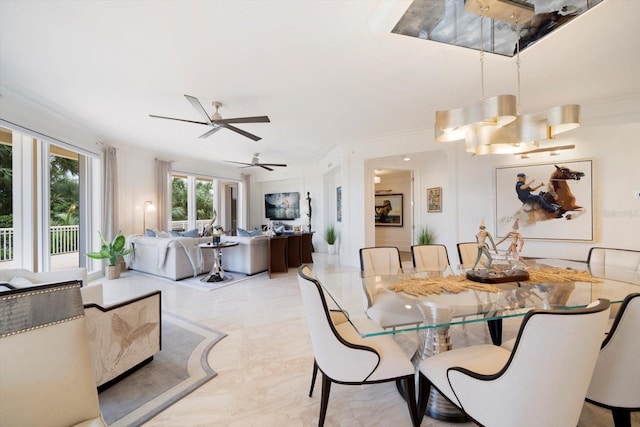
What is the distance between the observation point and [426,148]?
4762 mm

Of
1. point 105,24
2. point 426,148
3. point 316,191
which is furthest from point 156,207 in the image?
point 426,148

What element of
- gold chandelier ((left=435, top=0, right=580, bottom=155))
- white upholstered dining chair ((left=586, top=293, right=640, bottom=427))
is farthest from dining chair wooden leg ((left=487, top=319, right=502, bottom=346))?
gold chandelier ((left=435, top=0, right=580, bottom=155))

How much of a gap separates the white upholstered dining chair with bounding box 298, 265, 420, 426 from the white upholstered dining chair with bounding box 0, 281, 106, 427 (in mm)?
995

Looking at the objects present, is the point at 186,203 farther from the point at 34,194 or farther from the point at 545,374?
the point at 545,374

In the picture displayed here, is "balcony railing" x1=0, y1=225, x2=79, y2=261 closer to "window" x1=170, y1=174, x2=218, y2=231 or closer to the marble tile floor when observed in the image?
"window" x1=170, y1=174, x2=218, y2=231

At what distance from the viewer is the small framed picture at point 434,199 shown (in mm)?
5660

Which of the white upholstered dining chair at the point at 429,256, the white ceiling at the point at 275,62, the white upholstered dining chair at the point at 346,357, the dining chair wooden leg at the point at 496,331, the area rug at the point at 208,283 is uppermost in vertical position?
the white ceiling at the point at 275,62

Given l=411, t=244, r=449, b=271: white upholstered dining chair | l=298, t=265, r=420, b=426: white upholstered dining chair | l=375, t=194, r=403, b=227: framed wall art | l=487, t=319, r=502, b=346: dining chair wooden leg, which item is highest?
l=375, t=194, r=403, b=227: framed wall art

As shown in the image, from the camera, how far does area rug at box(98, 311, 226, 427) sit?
1669 millimetres

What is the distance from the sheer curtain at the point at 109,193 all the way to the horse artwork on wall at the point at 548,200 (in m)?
7.25

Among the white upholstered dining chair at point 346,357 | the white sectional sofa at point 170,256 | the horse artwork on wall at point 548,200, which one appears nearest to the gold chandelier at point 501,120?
the white upholstered dining chair at point 346,357

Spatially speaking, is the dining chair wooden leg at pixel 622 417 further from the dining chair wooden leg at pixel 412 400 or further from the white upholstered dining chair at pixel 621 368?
the dining chair wooden leg at pixel 412 400

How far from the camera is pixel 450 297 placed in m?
1.72

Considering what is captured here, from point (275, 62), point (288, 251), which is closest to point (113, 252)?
point (288, 251)
